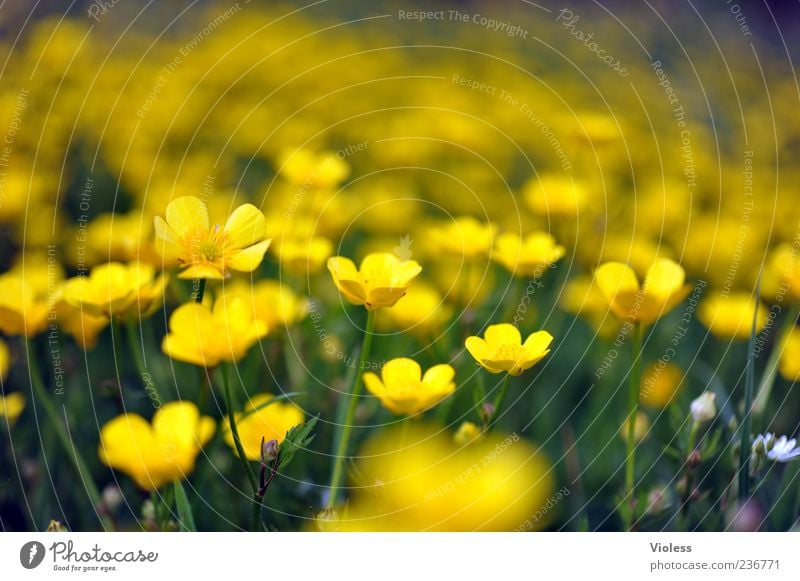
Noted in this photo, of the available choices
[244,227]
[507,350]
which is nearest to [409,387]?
[507,350]

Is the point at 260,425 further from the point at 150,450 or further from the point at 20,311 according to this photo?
the point at 20,311

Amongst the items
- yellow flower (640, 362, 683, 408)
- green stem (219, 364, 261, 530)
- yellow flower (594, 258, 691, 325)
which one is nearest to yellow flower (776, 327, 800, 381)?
yellow flower (640, 362, 683, 408)

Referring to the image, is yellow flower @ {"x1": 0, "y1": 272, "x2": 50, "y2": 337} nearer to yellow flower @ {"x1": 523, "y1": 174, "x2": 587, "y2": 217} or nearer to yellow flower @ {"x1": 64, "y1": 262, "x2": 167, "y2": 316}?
yellow flower @ {"x1": 64, "y1": 262, "x2": 167, "y2": 316}

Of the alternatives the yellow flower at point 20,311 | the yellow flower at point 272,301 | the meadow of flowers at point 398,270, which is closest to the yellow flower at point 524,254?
the meadow of flowers at point 398,270

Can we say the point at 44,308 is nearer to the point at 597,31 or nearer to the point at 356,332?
the point at 356,332

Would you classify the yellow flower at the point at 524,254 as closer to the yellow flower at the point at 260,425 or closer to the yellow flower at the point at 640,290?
the yellow flower at the point at 640,290
